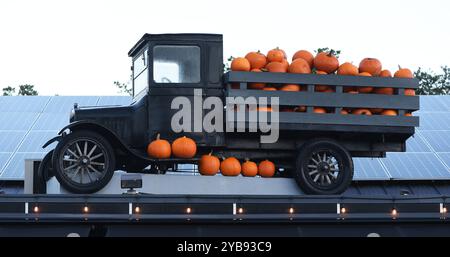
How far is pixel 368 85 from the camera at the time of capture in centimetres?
1050

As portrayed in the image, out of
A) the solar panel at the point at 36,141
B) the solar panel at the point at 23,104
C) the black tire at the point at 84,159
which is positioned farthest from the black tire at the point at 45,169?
the solar panel at the point at 23,104

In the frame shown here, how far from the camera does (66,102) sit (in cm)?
2492

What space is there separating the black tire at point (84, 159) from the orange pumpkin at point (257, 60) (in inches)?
69.2

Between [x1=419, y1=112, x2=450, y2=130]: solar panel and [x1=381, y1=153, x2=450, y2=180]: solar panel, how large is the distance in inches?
62.2

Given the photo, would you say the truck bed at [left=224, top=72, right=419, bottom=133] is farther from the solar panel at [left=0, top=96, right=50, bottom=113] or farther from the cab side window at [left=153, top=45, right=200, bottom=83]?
the solar panel at [left=0, top=96, right=50, bottom=113]

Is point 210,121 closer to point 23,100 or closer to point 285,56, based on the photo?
point 285,56

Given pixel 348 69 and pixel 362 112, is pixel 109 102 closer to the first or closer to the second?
pixel 348 69

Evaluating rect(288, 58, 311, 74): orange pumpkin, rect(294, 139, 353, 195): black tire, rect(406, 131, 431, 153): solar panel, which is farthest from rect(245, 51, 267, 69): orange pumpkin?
rect(406, 131, 431, 153): solar panel

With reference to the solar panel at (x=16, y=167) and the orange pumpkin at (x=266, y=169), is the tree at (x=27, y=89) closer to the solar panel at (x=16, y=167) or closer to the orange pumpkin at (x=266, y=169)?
the solar panel at (x=16, y=167)

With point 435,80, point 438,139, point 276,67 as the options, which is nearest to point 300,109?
point 276,67

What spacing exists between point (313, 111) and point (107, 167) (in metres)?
2.21

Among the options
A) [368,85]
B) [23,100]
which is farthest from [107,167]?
[23,100]
